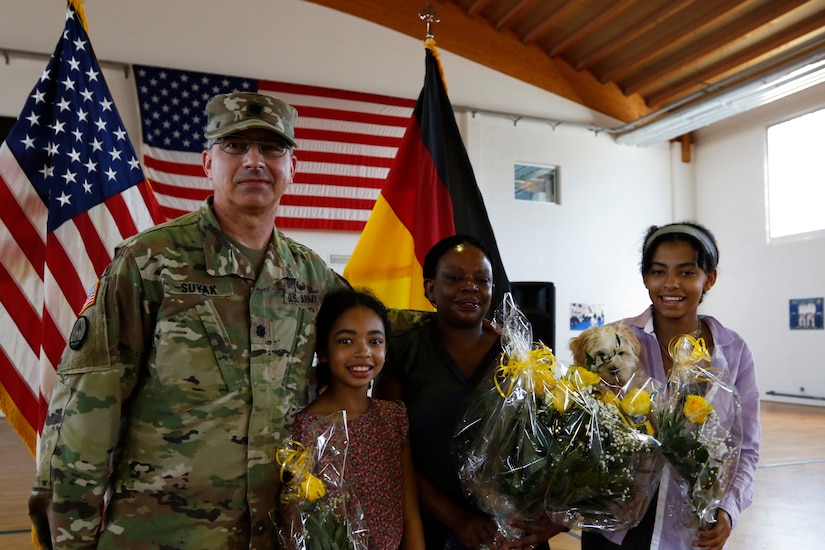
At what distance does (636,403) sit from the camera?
4.21 ft

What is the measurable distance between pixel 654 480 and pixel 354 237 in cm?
635

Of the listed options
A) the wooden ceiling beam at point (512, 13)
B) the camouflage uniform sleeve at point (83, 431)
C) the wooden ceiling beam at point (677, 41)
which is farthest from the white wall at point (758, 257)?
the camouflage uniform sleeve at point (83, 431)

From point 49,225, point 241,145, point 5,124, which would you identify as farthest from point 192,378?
point 5,124

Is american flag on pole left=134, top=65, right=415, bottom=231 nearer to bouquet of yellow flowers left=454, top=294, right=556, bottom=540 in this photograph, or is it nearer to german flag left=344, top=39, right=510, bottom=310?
german flag left=344, top=39, right=510, bottom=310

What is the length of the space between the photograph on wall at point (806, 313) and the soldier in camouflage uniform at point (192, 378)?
8.59 meters

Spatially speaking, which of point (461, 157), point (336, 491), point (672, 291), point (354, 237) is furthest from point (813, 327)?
point (336, 491)

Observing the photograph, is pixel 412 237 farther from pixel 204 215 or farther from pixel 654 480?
pixel 654 480

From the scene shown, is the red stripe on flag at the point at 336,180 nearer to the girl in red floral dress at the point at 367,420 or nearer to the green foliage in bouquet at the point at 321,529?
A: the girl in red floral dress at the point at 367,420

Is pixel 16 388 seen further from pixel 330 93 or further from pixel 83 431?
pixel 330 93

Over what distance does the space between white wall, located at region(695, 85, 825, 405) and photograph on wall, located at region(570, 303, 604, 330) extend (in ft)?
6.74

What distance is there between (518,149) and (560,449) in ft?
26.1

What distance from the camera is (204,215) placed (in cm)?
153

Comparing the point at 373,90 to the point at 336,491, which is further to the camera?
the point at 373,90

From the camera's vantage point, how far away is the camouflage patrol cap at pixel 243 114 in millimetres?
1495
